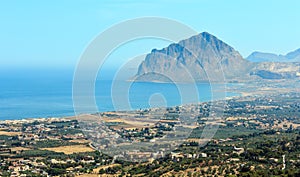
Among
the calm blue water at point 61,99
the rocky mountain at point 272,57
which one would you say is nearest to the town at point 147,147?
the calm blue water at point 61,99

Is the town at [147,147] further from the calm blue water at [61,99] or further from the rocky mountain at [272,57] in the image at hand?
the rocky mountain at [272,57]

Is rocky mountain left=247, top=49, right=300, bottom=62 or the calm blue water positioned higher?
rocky mountain left=247, top=49, right=300, bottom=62

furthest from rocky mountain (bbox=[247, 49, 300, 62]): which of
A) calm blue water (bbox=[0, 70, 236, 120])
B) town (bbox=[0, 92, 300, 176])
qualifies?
town (bbox=[0, 92, 300, 176])

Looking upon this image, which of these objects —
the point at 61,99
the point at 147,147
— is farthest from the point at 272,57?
the point at 147,147

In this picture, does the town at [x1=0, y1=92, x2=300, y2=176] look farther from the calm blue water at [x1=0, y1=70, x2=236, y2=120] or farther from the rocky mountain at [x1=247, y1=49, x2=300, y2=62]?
the rocky mountain at [x1=247, y1=49, x2=300, y2=62]

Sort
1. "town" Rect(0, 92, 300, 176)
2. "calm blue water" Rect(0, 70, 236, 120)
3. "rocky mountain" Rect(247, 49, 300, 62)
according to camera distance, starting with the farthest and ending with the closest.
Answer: "rocky mountain" Rect(247, 49, 300, 62) → "calm blue water" Rect(0, 70, 236, 120) → "town" Rect(0, 92, 300, 176)

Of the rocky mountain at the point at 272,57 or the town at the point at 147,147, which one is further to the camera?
the rocky mountain at the point at 272,57

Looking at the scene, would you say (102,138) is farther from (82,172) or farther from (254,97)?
(254,97)

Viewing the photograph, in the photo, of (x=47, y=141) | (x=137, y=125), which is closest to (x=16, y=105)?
(x=47, y=141)
